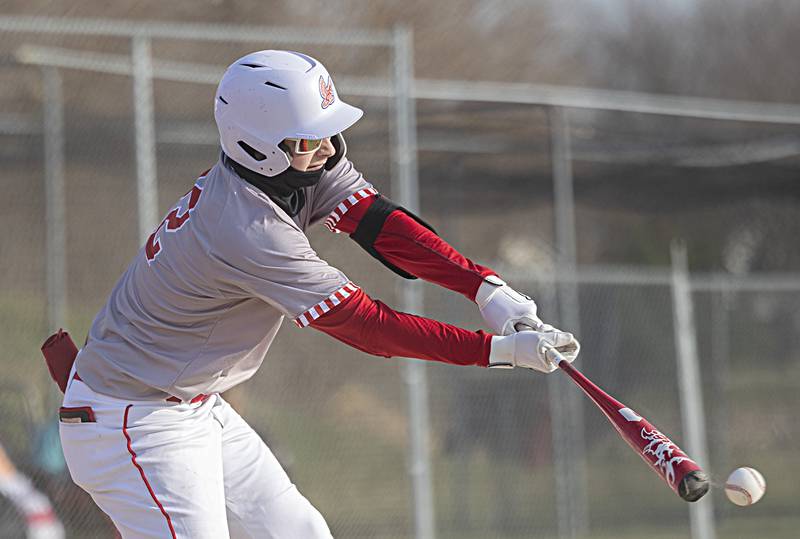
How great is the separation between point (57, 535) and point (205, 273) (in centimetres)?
414

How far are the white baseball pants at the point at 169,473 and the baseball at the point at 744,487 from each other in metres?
1.43

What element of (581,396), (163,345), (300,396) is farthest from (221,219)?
(581,396)

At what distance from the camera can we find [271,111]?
169 inches

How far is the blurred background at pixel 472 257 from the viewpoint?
8.23 metres

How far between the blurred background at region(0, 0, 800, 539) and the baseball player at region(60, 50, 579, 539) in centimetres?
337

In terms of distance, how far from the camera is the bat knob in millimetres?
3924

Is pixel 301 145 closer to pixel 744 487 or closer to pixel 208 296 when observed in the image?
pixel 208 296

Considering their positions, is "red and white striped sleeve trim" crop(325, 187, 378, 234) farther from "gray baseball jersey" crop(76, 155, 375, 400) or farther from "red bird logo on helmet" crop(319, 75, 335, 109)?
"red bird logo on helmet" crop(319, 75, 335, 109)

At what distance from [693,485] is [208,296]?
1620 millimetres

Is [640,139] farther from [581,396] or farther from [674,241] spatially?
[581,396]

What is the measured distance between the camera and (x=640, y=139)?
11.9 m

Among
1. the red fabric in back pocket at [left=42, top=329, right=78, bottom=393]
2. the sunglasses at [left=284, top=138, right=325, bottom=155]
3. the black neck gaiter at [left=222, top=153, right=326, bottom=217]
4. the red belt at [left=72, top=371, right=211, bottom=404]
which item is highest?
the sunglasses at [left=284, top=138, right=325, bottom=155]

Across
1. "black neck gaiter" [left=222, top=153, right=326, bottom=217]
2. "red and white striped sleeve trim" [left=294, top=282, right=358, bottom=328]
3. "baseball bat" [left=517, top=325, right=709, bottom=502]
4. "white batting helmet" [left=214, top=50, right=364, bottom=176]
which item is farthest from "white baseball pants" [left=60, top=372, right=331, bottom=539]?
"baseball bat" [left=517, top=325, right=709, bottom=502]

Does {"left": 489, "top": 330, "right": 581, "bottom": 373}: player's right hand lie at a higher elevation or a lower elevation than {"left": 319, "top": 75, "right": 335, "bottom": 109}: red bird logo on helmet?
lower
